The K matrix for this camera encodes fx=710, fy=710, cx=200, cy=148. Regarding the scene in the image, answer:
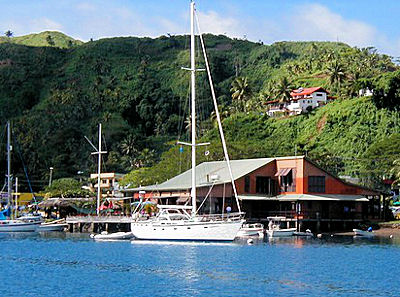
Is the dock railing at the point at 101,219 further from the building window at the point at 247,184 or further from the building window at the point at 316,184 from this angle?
the building window at the point at 316,184

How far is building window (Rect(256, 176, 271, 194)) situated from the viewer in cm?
8419

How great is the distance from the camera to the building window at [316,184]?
82125 millimetres

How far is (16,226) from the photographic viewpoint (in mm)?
90438

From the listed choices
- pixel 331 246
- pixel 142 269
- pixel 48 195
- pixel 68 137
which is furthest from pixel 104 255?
pixel 68 137

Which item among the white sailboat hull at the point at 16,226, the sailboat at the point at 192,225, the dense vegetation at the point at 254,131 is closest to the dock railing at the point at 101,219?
the white sailboat hull at the point at 16,226

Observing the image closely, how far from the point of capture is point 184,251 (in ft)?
189

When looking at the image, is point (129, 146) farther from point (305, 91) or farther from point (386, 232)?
point (386, 232)

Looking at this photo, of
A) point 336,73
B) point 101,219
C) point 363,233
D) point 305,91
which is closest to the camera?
point 363,233

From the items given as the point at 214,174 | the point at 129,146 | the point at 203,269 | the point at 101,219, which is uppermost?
the point at 129,146

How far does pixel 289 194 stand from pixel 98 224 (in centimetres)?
2397

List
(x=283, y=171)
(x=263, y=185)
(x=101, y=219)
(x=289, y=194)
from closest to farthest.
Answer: (x=289, y=194) → (x=283, y=171) → (x=263, y=185) → (x=101, y=219)

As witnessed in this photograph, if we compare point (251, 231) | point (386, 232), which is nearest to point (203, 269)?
point (251, 231)

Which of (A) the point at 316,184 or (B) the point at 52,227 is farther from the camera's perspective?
(B) the point at 52,227

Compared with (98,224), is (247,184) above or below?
above
